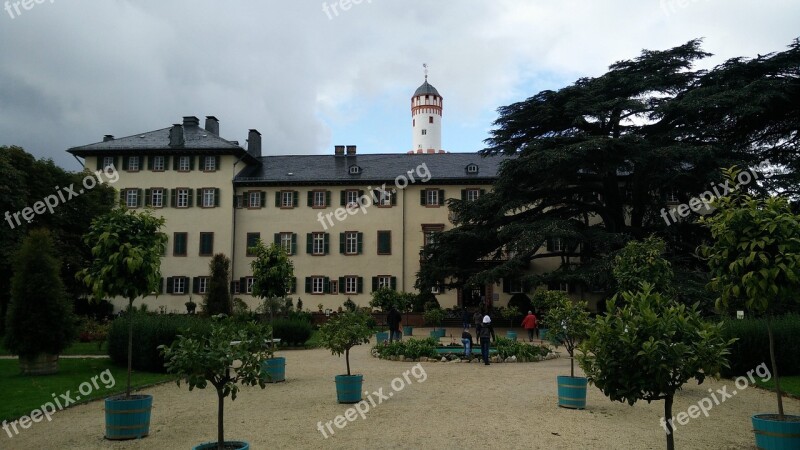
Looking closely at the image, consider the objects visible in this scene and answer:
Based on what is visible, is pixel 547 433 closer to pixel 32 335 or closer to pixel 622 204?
pixel 32 335

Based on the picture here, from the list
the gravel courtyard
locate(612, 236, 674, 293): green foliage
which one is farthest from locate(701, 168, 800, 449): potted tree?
locate(612, 236, 674, 293): green foliage

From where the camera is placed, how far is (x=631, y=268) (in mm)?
15133

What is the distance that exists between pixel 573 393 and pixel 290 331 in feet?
51.2

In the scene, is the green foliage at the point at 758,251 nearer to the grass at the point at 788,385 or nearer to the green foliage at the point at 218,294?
the grass at the point at 788,385

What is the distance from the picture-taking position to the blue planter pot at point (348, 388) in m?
12.2

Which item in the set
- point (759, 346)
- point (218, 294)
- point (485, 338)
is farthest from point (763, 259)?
point (218, 294)

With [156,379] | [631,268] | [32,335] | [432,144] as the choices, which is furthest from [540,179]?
[432,144]

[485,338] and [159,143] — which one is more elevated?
[159,143]

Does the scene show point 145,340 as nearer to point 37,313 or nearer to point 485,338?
point 37,313

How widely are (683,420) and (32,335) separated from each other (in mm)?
14801

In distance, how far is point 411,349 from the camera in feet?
66.2

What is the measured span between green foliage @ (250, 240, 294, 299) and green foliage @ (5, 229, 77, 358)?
5.67 metres

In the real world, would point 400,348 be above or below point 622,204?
below

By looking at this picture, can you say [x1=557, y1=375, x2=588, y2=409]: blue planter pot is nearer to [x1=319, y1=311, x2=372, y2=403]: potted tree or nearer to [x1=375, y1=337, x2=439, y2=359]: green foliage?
[x1=319, y1=311, x2=372, y2=403]: potted tree
